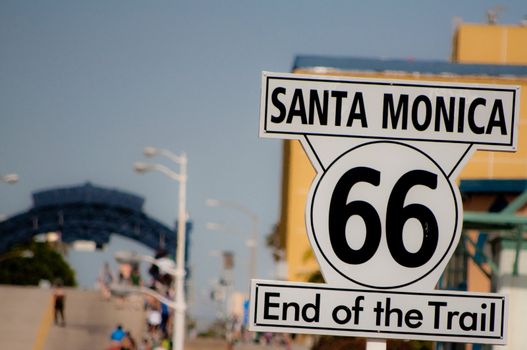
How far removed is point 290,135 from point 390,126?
39cm

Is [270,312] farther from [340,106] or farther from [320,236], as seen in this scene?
[340,106]

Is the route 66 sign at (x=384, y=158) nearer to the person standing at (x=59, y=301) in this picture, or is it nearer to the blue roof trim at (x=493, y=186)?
the blue roof trim at (x=493, y=186)

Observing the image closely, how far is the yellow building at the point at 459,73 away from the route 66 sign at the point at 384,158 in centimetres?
6259

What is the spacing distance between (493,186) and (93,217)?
49.8m

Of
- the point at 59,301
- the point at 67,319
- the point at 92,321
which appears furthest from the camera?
the point at 67,319

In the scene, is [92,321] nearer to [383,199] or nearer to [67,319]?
[67,319]

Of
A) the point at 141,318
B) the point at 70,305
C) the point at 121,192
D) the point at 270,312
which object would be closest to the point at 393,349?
the point at 270,312

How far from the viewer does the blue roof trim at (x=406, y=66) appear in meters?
80.2

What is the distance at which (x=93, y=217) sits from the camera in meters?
93.1

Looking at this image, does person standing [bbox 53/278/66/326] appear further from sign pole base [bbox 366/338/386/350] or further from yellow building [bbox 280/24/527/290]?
sign pole base [bbox 366/338/386/350]

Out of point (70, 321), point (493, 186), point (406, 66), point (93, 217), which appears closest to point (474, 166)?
point (406, 66)

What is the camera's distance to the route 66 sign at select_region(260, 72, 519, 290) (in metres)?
5.91

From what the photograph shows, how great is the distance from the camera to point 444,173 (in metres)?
5.98

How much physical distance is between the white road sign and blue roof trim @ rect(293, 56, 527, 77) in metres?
74.1
